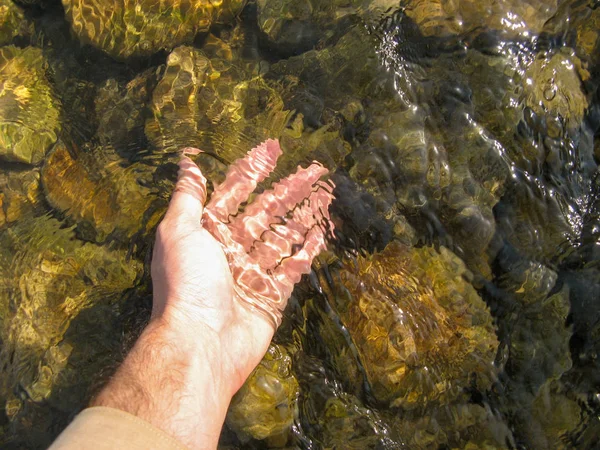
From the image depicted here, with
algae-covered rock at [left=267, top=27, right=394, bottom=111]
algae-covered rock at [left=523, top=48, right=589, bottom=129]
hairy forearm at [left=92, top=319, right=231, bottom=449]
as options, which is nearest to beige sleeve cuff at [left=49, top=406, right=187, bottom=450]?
hairy forearm at [left=92, top=319, right=231, bottom=449]

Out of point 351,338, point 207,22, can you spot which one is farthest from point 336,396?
point 207,22

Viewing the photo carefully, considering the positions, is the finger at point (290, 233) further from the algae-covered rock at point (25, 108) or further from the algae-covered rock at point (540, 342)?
the algae-covered rock at point (25, 108)

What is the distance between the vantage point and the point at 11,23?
359 centimetres

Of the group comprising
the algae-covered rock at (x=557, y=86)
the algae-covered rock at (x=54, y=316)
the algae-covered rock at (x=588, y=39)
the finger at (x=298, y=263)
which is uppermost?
the algae-covered rock at (x=588, y=39)

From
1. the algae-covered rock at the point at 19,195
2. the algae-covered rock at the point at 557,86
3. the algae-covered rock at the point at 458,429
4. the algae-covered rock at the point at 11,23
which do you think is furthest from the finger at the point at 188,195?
the algae-covered rock at the point at 557,86

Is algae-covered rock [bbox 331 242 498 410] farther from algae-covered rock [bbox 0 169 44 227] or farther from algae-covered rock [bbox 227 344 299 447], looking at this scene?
algae-covered rock [bbox 0 169 44 227]

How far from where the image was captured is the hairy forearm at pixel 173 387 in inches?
77.0

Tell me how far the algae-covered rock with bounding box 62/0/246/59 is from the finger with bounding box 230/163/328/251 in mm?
1268

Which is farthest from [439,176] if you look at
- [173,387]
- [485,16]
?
[173,387]

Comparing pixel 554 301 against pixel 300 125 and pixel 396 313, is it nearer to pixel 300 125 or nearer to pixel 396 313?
pixel 396 313

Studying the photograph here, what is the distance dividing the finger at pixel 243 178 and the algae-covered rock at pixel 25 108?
4.34ft

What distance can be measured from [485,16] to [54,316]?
3117 millimetres

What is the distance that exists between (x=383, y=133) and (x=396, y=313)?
1086 millimetres

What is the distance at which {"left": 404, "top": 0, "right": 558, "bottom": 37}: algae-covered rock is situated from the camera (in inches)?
116
